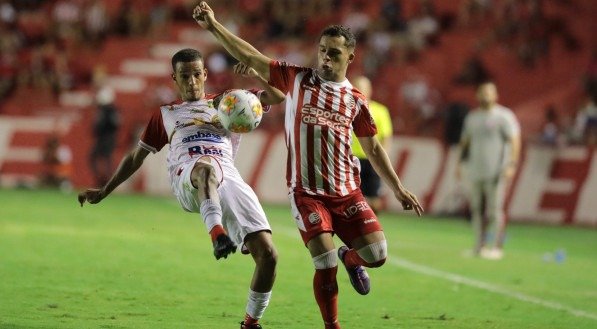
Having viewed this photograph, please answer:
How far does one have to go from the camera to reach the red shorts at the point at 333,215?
859 centimetres

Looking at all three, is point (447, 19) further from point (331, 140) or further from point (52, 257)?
point (331, 140)

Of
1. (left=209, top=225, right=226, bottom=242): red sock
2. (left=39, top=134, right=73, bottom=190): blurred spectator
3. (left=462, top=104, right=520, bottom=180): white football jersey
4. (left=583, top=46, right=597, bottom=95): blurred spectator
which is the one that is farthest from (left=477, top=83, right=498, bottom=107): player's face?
(left=39, top=134, right=73, bottom=190): blurred spectator

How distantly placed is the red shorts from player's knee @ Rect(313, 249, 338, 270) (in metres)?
0.15

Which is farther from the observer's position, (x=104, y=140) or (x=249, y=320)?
(x=104, y=140)

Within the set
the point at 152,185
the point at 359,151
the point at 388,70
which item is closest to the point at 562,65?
the point at 388,70

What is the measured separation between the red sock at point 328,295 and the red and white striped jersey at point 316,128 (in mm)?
575

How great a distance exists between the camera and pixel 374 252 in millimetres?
8812

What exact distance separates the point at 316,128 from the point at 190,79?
3.62 ft

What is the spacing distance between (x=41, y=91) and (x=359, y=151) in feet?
56.1

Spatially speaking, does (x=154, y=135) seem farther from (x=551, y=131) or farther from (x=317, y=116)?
(x=551, y=131)

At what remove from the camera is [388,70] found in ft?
102

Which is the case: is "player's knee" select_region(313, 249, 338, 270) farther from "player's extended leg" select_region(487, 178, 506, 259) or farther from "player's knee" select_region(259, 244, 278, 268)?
"player's extended leg" select_region(487, 178, 506, 259)

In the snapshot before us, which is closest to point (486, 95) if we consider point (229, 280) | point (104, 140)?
point (229, 280)

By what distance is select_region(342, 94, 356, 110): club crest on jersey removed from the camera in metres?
8.74
